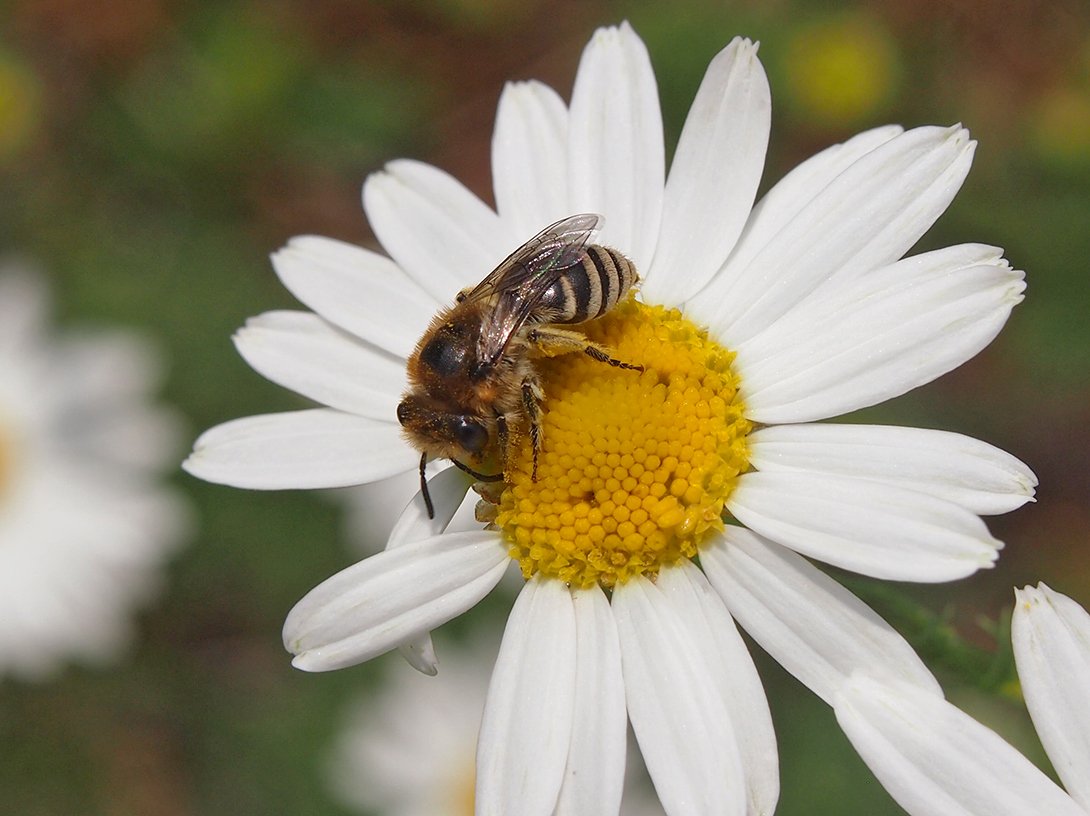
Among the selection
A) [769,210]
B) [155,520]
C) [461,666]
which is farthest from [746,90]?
[155,520]

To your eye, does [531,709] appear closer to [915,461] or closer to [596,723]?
[596,723]

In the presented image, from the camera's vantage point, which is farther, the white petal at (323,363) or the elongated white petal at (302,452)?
the white petal at (323,363)

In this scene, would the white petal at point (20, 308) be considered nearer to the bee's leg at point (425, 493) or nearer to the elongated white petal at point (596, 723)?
the bee's leg at point (425, 493)

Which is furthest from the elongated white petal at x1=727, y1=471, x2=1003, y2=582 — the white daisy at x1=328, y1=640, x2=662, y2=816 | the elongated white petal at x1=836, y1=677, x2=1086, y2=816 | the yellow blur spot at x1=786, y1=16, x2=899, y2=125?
the yellow blur spot at x1=786, y1=16, x2=899, y2=125

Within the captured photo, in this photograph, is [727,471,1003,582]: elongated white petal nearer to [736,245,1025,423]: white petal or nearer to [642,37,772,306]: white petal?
[736,245,1025,423]: white petal

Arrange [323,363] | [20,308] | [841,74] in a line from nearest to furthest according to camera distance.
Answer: [323,363] → [841,74] → [20,308]

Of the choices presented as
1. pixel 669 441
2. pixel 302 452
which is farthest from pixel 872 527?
pixel 302 452

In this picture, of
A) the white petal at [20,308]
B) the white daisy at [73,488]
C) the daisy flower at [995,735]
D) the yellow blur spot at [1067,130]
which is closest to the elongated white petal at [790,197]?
the daisy flower at [995,735]

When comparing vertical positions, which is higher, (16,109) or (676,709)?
(676,709)
